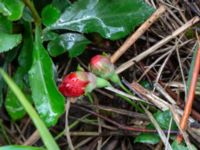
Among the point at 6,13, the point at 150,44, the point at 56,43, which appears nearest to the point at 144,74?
the point at 150,44

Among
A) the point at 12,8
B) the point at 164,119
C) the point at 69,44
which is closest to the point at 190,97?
the point at 164,119

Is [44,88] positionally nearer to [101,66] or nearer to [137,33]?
[101,66]

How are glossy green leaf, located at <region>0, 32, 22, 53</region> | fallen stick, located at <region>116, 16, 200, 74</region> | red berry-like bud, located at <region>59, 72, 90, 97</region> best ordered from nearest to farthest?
red berry-like bud, located at <region>59, 72, 90, 97</region> → glossy green leaf, located at <region>0, 32, 22, 53</region> → fallen stick, located at <region>116, 16, 200, 74</region>

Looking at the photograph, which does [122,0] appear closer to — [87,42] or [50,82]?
[87,42]

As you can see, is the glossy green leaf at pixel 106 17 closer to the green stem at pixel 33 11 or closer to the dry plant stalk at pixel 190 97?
the green stem at pixel 33 11

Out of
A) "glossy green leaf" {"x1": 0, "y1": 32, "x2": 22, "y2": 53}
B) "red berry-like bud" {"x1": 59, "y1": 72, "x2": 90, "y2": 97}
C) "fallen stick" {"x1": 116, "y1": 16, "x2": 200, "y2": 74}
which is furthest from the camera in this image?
"fallen stick" {"x1": 116, "y1": 16, "x2": 200, "y2": 74}

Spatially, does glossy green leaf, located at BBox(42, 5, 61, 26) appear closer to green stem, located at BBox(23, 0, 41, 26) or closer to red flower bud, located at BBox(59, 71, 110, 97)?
green stem, located at BBox(23, 0, 41, 26)

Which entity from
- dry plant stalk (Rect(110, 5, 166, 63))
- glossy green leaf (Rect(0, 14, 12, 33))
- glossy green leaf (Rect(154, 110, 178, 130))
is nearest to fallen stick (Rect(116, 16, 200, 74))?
dry plant stalk (Rect(110, 5, 166, 63))
